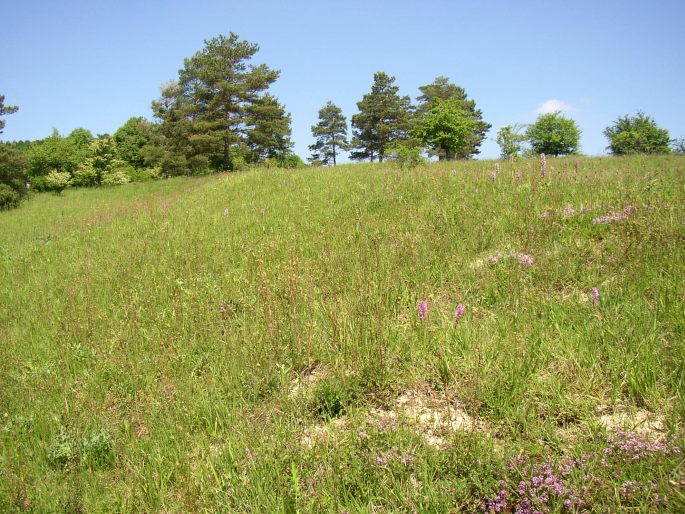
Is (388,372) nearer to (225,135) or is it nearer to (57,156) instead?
(225,135)

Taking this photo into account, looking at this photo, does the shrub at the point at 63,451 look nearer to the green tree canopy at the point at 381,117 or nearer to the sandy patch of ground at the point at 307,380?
the sandy patch of ground at the point at 307,380

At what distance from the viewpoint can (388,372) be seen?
291 cm

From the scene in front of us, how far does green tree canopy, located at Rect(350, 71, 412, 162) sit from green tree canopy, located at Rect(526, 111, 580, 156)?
1654 cm

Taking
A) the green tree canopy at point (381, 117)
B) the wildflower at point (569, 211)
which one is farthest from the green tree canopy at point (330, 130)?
the wildflower at point (569, 211)

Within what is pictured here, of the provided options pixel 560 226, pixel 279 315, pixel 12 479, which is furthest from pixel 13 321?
pixel 560 226

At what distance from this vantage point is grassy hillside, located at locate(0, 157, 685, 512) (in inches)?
83.2

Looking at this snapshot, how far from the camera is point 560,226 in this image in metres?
4.86

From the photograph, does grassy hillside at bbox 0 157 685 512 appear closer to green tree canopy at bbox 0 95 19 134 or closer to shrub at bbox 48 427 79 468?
shrub at bbox 48 427 79 468

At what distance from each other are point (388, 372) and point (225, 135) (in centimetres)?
3122

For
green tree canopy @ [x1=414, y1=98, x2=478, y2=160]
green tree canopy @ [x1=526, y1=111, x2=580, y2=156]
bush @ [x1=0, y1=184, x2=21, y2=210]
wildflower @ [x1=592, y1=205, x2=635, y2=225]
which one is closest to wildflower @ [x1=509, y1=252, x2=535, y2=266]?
wildflower @ [x1=592, y1=205, x2=635, y2=225]

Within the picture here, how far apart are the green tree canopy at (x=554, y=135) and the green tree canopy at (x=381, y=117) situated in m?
16.5

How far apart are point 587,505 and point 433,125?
4027 cm

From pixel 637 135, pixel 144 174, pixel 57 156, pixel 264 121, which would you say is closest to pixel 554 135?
pixel 637 135

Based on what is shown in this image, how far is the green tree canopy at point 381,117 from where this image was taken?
55.2 m
